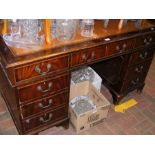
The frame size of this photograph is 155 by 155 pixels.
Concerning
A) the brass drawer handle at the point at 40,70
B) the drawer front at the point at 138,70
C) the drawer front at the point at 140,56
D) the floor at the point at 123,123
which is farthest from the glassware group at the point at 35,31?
the floor at the point at 123,123

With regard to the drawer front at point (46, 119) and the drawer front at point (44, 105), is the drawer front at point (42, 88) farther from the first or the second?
the drawer front at point (46, 119)

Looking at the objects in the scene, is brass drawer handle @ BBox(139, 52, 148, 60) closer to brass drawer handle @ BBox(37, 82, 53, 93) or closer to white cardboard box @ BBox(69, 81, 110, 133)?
white cardboard box @ BBox(69, 81, 110, 133)

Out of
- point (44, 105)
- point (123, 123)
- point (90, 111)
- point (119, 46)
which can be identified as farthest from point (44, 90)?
point (123, 123)

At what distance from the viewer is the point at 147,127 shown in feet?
6.93

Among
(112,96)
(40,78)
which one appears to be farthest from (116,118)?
(40,78)

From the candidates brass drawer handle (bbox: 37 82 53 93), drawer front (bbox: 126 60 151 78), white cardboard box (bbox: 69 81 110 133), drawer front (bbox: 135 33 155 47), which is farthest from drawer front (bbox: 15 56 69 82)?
drawer front (bbox: 126 60 151 78)

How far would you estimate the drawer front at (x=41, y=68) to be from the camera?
4.30 ft

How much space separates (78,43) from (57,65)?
0.23 meters

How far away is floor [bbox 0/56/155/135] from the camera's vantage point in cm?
200

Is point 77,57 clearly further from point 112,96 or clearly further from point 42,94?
point 112,96

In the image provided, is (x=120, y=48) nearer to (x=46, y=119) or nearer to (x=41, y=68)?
(x=41, y=68)

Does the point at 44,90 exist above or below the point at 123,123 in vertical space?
above

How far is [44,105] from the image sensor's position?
1.65 m
